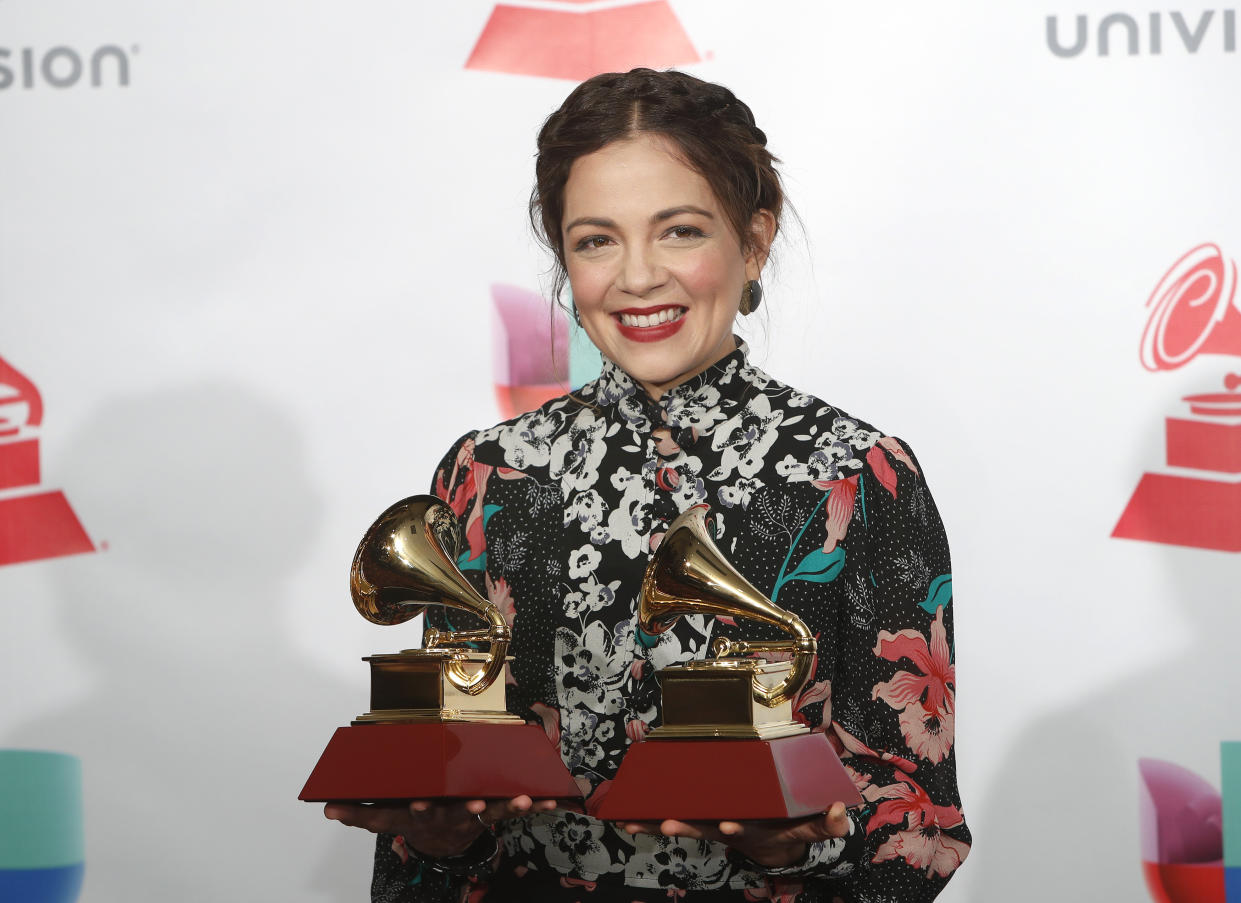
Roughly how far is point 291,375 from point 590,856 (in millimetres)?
1200

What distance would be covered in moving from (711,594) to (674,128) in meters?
0.49

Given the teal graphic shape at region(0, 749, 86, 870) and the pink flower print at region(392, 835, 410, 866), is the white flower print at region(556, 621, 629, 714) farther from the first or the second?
the teal graphic shape at region(0, 749, 86, 870)

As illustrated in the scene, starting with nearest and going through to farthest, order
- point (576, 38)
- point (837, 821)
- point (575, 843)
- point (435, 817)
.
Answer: point (837, 821), point (435, 817), point (575, 843), point (576, 38)

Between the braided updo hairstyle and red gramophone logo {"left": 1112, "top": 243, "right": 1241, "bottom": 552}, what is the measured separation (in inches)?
36.2

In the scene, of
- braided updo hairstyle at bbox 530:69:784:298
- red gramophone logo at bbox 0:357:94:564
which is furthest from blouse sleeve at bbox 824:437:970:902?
red gramophone logo at bbox 0:357:94:564

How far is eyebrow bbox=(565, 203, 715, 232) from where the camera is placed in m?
1.45

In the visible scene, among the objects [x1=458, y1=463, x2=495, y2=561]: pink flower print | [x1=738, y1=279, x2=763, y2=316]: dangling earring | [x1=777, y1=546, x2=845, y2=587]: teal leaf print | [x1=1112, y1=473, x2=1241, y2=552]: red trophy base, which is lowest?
[x1=1112, y1=473, x2=1241, y2=552]: red trophy base

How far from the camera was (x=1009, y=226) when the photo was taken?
2.20m

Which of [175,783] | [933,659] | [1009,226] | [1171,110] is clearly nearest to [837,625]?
[933,659]

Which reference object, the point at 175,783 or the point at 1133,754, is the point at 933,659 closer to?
the point at 1133,754

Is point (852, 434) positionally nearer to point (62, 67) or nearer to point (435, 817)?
point (435, 817)

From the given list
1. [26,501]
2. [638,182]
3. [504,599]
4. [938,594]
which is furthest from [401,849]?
[26,501]

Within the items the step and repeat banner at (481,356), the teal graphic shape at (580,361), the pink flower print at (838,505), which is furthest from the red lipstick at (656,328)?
the teal graphic shape at (580,361)

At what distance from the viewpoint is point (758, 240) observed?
157 centimetres
